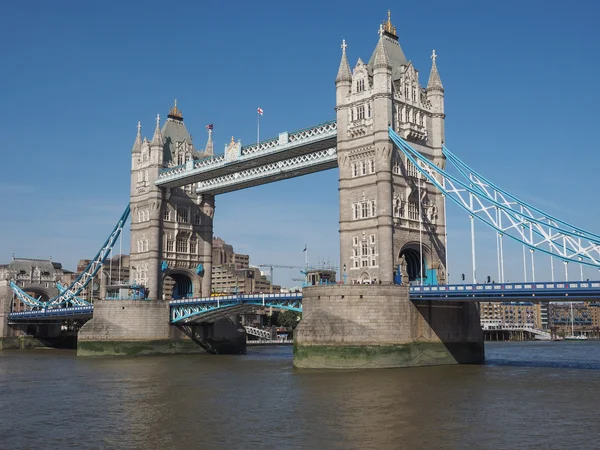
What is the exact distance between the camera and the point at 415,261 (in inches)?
2253

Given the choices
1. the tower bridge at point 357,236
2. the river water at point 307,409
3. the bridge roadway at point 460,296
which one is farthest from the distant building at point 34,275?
the river water at point 307,409

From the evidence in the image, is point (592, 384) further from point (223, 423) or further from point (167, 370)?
point (167, 370)

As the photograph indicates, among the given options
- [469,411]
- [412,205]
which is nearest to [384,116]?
[412,205]

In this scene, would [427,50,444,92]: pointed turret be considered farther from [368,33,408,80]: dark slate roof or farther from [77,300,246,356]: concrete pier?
[77,300,246,356]: concrete pier

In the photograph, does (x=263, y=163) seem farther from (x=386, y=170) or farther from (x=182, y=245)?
(x=182, y=245)

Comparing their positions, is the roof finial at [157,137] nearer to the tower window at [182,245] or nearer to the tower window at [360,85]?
the tower window at [182,245]

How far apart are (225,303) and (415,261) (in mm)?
18610

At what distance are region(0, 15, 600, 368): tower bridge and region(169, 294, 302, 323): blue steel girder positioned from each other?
0.49 feet

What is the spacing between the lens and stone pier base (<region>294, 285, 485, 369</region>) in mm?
46219

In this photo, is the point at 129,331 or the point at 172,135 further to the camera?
the point at 172,135

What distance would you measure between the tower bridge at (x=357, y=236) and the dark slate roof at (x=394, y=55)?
0.43 feet

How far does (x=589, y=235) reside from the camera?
43.3 meters

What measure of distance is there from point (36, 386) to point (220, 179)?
37229mm

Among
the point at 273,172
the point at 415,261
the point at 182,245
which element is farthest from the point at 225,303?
the point at 415,261
